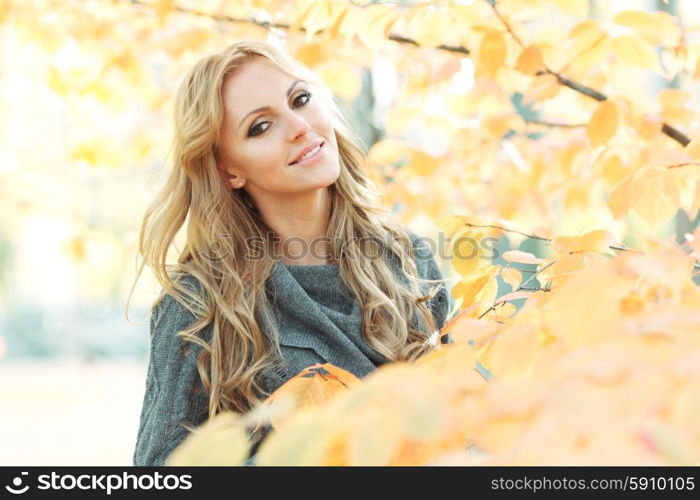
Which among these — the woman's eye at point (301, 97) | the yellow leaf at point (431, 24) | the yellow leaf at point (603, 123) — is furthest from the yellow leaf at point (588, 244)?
the yellow leaf at point (431, 24)

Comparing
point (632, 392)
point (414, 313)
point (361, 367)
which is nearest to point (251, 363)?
point (361, 367)

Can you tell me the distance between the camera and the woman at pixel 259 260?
2031mm

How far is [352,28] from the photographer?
7.87 ft

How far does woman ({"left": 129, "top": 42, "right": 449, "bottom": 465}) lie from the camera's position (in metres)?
2.03

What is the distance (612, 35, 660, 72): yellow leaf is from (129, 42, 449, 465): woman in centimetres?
78

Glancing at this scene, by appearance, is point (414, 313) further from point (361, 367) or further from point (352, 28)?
point (352, 28)

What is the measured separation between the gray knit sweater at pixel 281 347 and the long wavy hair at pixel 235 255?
28 millimetres

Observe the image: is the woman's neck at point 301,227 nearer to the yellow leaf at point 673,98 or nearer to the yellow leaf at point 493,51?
the yellow leaf at point 493,51

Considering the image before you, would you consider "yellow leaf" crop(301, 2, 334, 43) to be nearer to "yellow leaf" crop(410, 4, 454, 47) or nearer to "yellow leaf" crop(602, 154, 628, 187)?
"yellow leaf" crop(410, 4, 454, 47)

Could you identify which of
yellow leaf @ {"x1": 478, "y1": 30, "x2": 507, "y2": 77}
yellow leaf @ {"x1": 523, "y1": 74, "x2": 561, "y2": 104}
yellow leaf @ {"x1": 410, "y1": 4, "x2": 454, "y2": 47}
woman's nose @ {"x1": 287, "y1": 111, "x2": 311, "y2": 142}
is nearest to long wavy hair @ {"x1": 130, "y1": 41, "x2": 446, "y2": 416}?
woman's nose @ {"x1": 287, "y1": 111, "x2": 311, "y2": 142}

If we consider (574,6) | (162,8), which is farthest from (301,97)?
(162,8)

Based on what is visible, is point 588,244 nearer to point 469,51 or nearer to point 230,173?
point 230,173

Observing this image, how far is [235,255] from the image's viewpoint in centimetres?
223
